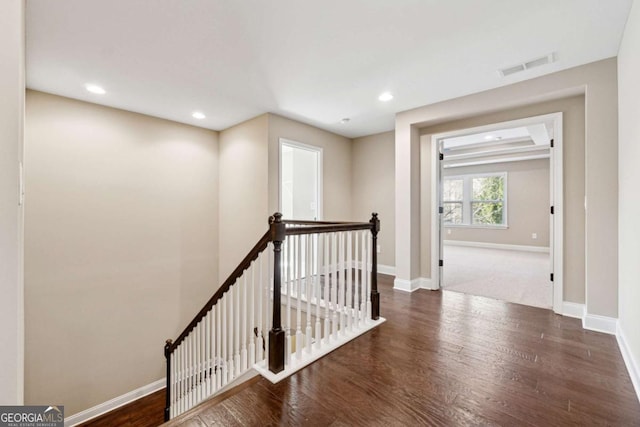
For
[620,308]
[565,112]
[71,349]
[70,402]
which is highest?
[565,112]

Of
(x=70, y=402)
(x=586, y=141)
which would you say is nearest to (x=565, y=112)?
(x=586, y=141)

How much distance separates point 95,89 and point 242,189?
2.11 m

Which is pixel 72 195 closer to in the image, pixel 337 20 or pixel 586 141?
pixel 337 20

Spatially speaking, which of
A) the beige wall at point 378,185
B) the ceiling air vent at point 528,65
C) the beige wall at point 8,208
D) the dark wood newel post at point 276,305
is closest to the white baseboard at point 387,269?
the beige wall at point 378,185

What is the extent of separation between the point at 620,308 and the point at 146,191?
5.51 meters

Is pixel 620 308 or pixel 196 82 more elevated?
pixel 196 82

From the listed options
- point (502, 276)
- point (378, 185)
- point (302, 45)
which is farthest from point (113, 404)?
point (502, 276)

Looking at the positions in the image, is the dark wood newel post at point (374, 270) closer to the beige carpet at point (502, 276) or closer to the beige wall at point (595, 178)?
the beige carpet at point (502, 276)

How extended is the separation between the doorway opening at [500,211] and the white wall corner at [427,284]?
0.07m

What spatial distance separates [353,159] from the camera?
5.53 m

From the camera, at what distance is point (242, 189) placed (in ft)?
14.6

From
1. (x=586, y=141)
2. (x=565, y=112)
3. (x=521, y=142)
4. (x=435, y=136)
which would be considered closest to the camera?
(x=586, y=141)

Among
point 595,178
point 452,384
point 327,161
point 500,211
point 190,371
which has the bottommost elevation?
point 190,371

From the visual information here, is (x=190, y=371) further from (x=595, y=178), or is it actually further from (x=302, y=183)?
(x=595, y=178)
